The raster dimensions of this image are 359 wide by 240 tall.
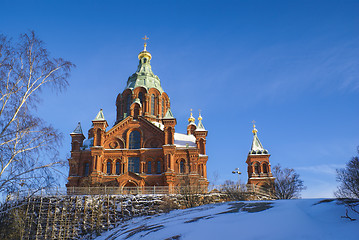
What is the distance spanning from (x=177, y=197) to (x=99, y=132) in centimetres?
1328

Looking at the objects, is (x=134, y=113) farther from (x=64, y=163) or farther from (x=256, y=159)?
(x=64, y=163)

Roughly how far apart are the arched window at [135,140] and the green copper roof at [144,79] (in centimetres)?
945

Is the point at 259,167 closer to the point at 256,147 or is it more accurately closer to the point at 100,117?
the point at 256,147

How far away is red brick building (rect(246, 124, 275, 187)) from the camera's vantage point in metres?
38.8

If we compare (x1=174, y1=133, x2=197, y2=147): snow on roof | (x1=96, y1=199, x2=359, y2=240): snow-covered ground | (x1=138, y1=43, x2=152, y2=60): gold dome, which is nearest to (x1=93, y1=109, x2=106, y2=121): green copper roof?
(x1=174, y1=133, x2=197, y2=147): snow on roof

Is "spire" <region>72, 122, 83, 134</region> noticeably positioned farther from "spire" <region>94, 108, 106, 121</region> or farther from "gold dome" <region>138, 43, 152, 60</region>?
"gold dome" <region>138, 43, 152, 60</region>

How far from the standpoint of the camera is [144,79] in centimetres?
4491

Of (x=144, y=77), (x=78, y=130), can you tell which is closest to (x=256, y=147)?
(x=144, y=77)

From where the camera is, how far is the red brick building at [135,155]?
32.8 m

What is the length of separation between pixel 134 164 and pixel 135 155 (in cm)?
98

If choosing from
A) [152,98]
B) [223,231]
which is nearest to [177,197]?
[223,231]

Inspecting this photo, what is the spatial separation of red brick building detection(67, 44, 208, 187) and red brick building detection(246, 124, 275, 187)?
698 centimetres

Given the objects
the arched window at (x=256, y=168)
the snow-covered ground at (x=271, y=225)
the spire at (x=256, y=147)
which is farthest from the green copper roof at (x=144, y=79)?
the snow-covered ground at (x=271, y=225)

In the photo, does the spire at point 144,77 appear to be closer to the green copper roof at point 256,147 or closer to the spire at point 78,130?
the spire at point 78,130
